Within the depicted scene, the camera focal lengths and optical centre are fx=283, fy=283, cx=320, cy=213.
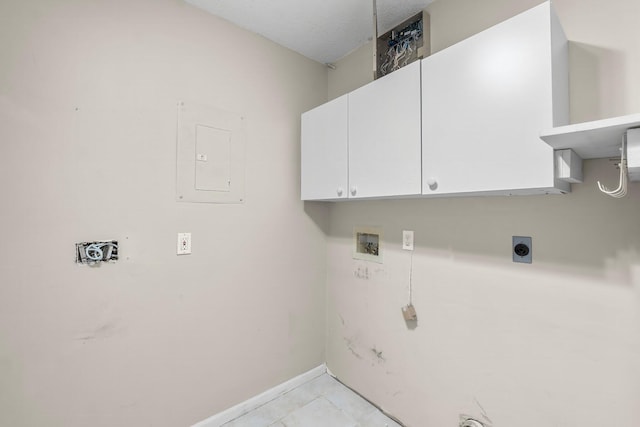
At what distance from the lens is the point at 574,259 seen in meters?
1.16

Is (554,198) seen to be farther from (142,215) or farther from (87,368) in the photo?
(87,368)

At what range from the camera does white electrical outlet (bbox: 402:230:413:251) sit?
5.66 ft

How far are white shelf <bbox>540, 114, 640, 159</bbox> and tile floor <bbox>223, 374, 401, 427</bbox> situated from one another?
1.76 meters

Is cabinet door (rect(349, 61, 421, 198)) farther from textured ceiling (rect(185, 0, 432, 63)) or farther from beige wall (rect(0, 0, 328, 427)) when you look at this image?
beige wall (rect(0, 0, 328, 427))

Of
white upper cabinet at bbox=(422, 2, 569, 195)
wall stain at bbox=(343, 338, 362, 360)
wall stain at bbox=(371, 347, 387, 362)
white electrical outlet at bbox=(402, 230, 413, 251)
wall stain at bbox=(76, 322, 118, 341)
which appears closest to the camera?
white upper cabinet at bbox=(422, 2, 569, 195)

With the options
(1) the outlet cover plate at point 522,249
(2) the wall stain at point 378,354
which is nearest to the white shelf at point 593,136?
(1) the outlet cover plate at point 522,249

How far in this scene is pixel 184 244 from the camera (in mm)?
1635

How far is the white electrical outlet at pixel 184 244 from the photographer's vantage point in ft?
5.32

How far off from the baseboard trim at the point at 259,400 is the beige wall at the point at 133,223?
0.05 metres

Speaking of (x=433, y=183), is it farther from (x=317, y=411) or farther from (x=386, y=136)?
(x=317, y=411)

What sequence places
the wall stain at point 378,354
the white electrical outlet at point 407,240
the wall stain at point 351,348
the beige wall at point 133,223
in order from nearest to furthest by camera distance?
the beige wall at point 133,223, the white electrical outlet at point 407,240, the wall stain at point 378,354, the wall stain at point 351,348

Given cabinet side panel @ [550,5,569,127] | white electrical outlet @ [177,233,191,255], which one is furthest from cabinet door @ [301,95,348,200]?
cabinet side panel @ [550,5,569,127]

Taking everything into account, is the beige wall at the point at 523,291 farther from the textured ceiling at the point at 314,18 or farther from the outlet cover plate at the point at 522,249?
the textured ceiling at the point at 314,18

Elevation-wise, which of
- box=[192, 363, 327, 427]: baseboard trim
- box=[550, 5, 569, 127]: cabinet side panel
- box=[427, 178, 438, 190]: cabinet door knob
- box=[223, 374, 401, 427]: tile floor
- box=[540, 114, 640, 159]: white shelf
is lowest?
box=[223, 374, 401, 427]: tile floor
